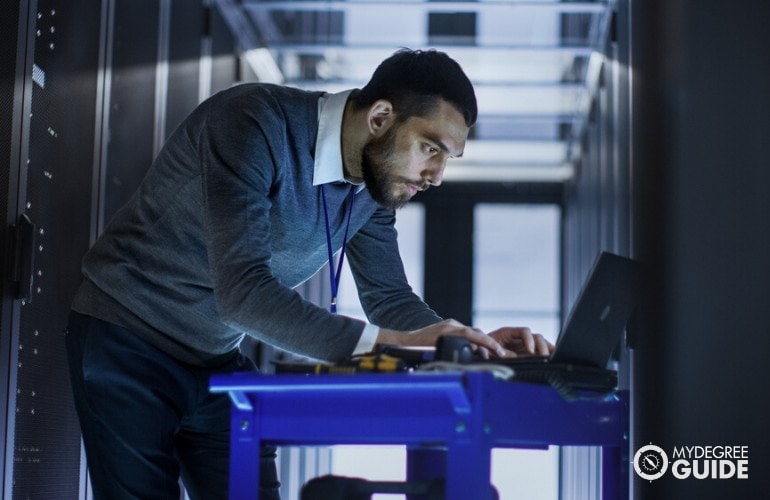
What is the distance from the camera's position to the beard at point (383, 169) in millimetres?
2398

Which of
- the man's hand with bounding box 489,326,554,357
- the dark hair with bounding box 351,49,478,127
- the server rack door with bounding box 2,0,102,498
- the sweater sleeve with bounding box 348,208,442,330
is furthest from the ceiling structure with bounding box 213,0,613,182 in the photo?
the man's hand with bounding box 489,326,554,357

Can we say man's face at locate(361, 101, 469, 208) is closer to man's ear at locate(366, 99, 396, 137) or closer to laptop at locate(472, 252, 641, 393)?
man's ear at locate(366, 99, 396, 137)

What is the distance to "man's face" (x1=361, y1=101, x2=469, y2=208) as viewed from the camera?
2367 mm

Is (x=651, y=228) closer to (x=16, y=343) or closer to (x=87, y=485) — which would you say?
(x=16, y=343)

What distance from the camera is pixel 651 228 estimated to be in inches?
75.8

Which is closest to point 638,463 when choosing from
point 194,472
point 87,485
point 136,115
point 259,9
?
point 194,472

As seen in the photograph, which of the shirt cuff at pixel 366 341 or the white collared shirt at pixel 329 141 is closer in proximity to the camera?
the shirt cuff at pixel 366 341

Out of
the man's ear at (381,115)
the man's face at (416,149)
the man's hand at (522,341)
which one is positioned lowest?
the man's hand at (522,341)

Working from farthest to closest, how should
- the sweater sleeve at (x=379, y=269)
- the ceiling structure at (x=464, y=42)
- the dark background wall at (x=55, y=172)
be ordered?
the ceiling structure at (x=464, y=42) < the dark background wall at (x=55, y=172) < the sweater sleeve at (x=379, y=269)

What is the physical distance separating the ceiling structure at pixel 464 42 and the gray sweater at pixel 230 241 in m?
2.59

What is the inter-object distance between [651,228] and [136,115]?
7.75 feet

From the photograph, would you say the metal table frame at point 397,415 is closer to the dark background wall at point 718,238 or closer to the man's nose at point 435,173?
the dark background wall at point 718,238

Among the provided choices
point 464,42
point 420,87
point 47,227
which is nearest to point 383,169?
point 420,87

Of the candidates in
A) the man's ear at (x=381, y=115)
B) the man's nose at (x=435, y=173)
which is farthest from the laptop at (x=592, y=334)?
the man's ear at (x=381, y=115)
